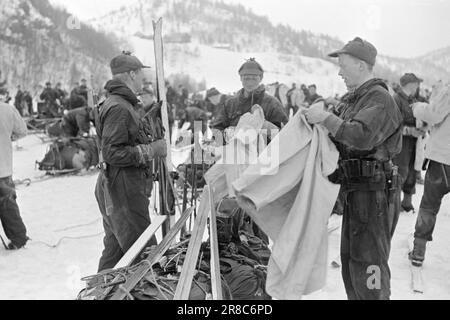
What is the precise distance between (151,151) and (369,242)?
5.81ft

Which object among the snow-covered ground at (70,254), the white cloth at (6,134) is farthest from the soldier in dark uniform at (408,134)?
the white cloth at (6,134)

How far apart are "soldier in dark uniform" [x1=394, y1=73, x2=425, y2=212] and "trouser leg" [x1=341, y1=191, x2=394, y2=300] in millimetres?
3256

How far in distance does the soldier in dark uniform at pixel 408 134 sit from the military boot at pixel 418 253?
1.70 m

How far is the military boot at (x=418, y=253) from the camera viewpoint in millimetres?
4188

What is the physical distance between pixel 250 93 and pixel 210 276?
2462 millimetres

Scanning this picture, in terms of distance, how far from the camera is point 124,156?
3.21 m

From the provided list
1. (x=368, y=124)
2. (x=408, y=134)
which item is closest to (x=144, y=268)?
(x=368, y=124)

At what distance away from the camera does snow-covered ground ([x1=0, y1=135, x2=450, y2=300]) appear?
3766 mm

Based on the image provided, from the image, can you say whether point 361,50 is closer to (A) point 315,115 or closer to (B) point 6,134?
(A) point 315,115

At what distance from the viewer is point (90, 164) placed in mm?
9086

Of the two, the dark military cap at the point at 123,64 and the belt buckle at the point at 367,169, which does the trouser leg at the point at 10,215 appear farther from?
the belt buckle at the point at 367,169

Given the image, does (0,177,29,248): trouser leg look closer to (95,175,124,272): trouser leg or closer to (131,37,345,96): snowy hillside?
(95,175,124,272): trouser leg

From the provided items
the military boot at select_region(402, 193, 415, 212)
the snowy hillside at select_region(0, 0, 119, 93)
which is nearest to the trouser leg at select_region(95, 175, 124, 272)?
the military boot at select_region(402, 193, 415, 212)
